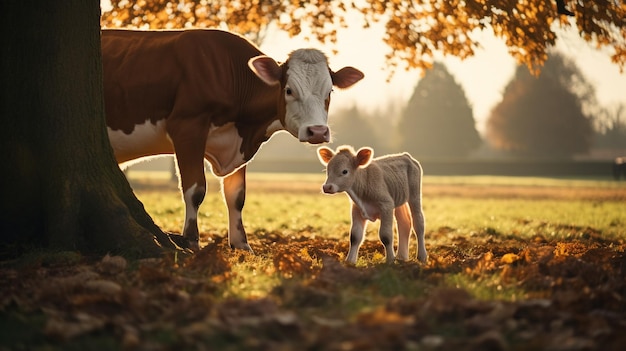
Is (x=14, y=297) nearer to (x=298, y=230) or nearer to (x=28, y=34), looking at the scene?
(x=28, y=34)

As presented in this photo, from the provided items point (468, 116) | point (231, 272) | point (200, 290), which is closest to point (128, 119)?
point (231, 272)

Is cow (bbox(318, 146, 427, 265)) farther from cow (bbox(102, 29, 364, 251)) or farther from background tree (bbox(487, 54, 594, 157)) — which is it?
background tree (bbox(487, 54, 594, 157))

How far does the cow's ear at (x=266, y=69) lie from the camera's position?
27.3 feet

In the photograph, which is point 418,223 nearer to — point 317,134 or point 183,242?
point 317,134

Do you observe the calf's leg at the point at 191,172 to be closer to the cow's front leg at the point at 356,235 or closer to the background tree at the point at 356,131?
the cow's front leg at the point at 356,235

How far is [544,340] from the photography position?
151 inches

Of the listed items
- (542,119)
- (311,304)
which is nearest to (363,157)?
(311,304)

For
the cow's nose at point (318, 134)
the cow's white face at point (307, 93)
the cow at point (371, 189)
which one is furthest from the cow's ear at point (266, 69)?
the cow at point (371, 189)

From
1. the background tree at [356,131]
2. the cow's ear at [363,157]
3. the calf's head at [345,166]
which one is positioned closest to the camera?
the calf's head at [345,166]

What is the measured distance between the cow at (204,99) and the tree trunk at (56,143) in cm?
117

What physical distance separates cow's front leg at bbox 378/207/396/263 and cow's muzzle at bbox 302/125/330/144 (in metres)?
0.98

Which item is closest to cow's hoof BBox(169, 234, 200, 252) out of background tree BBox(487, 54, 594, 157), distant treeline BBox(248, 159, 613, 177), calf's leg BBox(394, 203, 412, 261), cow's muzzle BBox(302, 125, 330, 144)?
cow's muzzle BBox(302, 125, 330, 144)

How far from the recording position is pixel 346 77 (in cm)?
889

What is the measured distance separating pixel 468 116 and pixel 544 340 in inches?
3135
